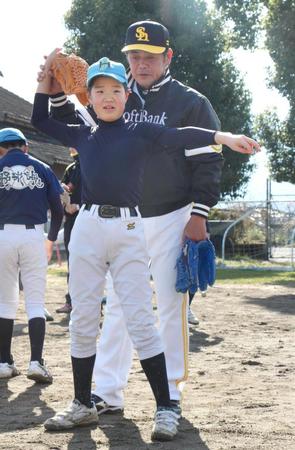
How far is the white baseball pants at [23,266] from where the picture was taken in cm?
602

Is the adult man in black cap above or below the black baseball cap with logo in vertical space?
below

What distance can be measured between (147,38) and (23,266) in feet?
7.17

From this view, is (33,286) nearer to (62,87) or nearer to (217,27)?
(62,87)

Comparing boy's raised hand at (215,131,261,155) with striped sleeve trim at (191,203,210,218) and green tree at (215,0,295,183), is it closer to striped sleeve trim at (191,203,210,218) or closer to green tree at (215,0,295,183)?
striped sleeve trim at (191,203,210,218)

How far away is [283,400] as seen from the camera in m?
4.95

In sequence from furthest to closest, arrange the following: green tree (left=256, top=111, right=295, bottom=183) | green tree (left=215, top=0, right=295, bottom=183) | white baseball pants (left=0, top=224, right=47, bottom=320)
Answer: green tree (left=256, top=111, right=295, bottom=183) → green tree (left=215, top=0, right=295, bottom=183) → white baseball pants (left=0, top=224, right=47, bottom=320)

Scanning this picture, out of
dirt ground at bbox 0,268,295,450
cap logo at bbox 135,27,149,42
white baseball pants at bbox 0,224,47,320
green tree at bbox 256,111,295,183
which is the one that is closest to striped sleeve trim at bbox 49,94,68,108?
cap logo at bbox 135,27,149,42

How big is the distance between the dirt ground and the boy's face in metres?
1.74

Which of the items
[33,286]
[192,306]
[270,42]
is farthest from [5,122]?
[33,286]

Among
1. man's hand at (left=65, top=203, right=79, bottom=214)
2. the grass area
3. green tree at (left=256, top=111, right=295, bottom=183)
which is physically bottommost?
the grass area

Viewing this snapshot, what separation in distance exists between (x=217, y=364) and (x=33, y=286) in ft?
5.32

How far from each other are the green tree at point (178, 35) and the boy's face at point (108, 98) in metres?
26.5

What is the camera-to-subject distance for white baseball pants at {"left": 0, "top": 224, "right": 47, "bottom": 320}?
19.7 ft

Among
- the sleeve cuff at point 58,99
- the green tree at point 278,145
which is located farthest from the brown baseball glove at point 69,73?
the green tree at point 278,145
